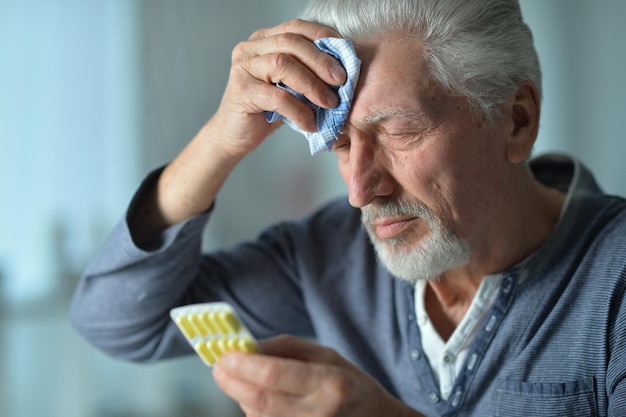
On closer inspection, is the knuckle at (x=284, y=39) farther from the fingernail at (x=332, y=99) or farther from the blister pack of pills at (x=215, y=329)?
the blister pack of pills at (x=215, y=329)

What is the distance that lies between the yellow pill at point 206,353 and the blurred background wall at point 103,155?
1.28 m

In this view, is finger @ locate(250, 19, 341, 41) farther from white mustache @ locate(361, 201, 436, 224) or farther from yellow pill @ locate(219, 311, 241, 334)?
yellow pill @ locate(219, 311, 241, 334)

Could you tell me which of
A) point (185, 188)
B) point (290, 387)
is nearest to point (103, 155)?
point (185, 188)

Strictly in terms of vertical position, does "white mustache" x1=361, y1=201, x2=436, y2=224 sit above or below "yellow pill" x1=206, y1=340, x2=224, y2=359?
above

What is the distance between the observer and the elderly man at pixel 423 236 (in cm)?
101

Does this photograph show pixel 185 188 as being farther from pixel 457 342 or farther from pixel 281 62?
pixel 457 342

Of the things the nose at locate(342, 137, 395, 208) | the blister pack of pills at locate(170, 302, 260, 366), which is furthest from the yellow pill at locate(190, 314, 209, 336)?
the nose at locate(342, 137, 395, 208)

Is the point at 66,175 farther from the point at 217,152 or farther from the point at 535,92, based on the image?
the point at 535,92

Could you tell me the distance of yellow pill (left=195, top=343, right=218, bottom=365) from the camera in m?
0.81

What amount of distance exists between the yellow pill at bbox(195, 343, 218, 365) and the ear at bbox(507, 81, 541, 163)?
1.84ft

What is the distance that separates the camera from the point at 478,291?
1152mm

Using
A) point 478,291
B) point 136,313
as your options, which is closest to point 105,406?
point 136,313

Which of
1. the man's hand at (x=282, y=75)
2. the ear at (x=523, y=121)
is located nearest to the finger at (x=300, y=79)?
the man's hand at (x=282, y=75)

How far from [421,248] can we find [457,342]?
18 centimetres
